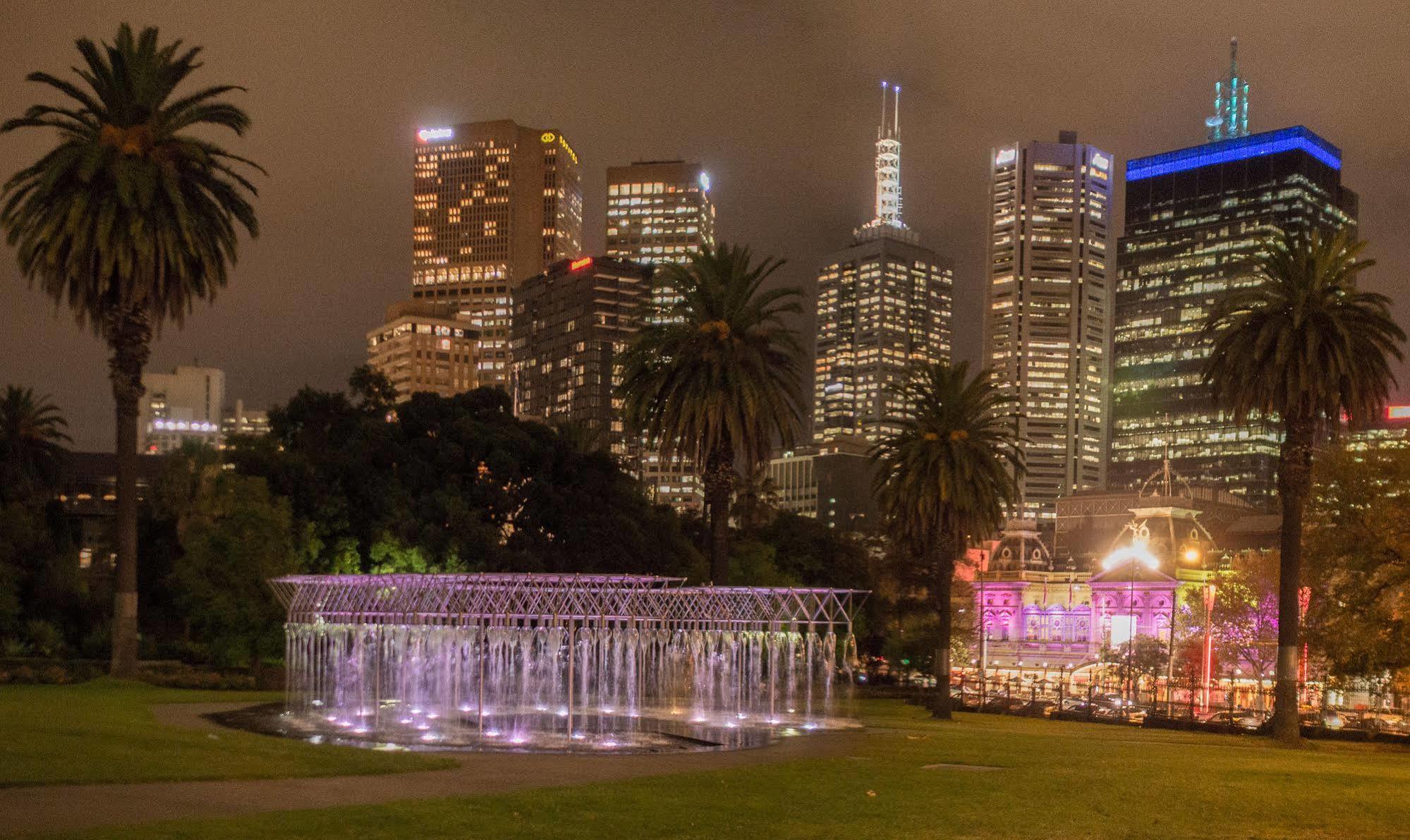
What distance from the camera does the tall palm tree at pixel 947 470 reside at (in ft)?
191

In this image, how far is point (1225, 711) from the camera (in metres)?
56.1

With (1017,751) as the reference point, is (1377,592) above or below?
above

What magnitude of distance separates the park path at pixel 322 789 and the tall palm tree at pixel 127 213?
1125 inches

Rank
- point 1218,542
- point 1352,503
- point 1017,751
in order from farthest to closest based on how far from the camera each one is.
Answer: point 1218,542, point 1352,503, point 1017,751

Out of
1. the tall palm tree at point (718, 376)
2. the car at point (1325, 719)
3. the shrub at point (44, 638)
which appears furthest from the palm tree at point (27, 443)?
the car at point (1325, 719)

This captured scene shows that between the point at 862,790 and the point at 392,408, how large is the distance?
62.4 m

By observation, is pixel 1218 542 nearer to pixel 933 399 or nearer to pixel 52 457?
pixel 933 399

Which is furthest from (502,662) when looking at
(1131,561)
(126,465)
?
(1131,561)

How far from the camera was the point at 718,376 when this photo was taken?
167 ft

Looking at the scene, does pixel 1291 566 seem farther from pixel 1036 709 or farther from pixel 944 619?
pixel 1036 709

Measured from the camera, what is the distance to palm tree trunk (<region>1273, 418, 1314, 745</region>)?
47.1 metres

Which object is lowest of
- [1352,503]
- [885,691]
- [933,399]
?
[885,691]

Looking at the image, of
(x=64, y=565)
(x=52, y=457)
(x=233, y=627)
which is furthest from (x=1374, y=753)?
(x=52, y=457)

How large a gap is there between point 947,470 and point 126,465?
33.0m
